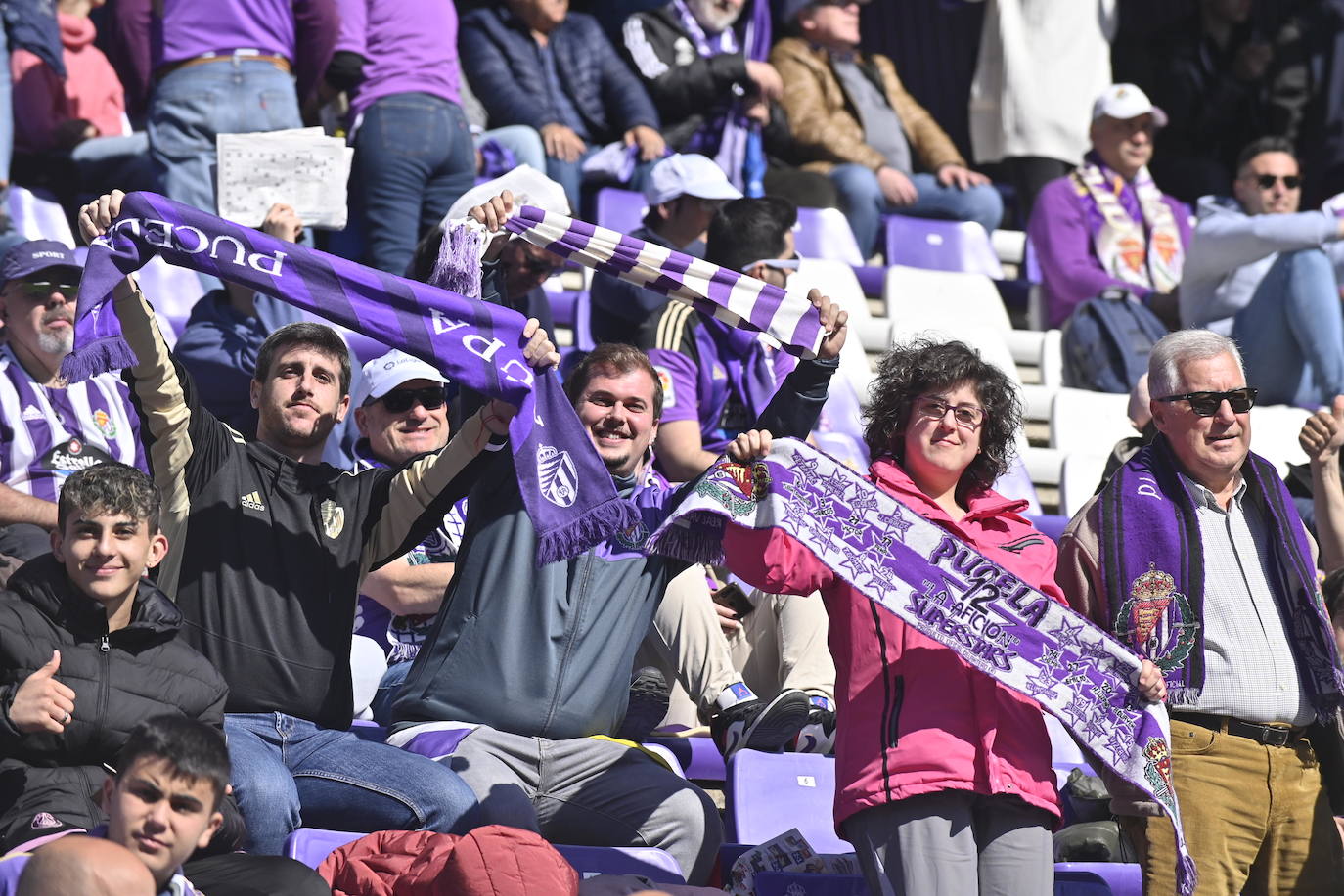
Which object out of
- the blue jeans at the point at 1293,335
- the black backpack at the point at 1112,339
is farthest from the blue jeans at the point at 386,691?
the blue jeans at the point at 1293,335

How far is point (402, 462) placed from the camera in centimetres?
516

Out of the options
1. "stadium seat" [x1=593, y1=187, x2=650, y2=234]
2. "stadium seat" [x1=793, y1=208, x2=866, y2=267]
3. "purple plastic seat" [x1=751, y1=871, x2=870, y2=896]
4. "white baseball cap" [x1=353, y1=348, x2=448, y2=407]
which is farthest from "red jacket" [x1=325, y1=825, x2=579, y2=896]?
"stadium seat" [x1=793, y1=208, x2=866, y2=267]

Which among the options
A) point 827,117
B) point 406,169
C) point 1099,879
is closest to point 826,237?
point 827,117

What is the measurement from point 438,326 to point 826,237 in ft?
14.4

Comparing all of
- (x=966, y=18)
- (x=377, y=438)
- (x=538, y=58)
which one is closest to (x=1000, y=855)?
(x=377, y=438)

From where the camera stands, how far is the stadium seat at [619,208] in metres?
8.14

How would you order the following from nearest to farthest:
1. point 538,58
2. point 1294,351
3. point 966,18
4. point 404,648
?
point 404,648, point 1294,351, point 538,58, point 966,18

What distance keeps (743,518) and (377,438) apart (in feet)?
5.38

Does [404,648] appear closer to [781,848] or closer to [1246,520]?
[781,848]

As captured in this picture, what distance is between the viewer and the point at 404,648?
5.18m

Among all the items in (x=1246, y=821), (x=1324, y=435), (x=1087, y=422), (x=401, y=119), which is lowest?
(x=1246, y=821)

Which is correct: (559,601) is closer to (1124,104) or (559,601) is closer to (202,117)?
(202,117)

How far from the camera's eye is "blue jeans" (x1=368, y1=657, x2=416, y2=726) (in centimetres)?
485

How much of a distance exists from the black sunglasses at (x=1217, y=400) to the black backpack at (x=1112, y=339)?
335 centimetres
